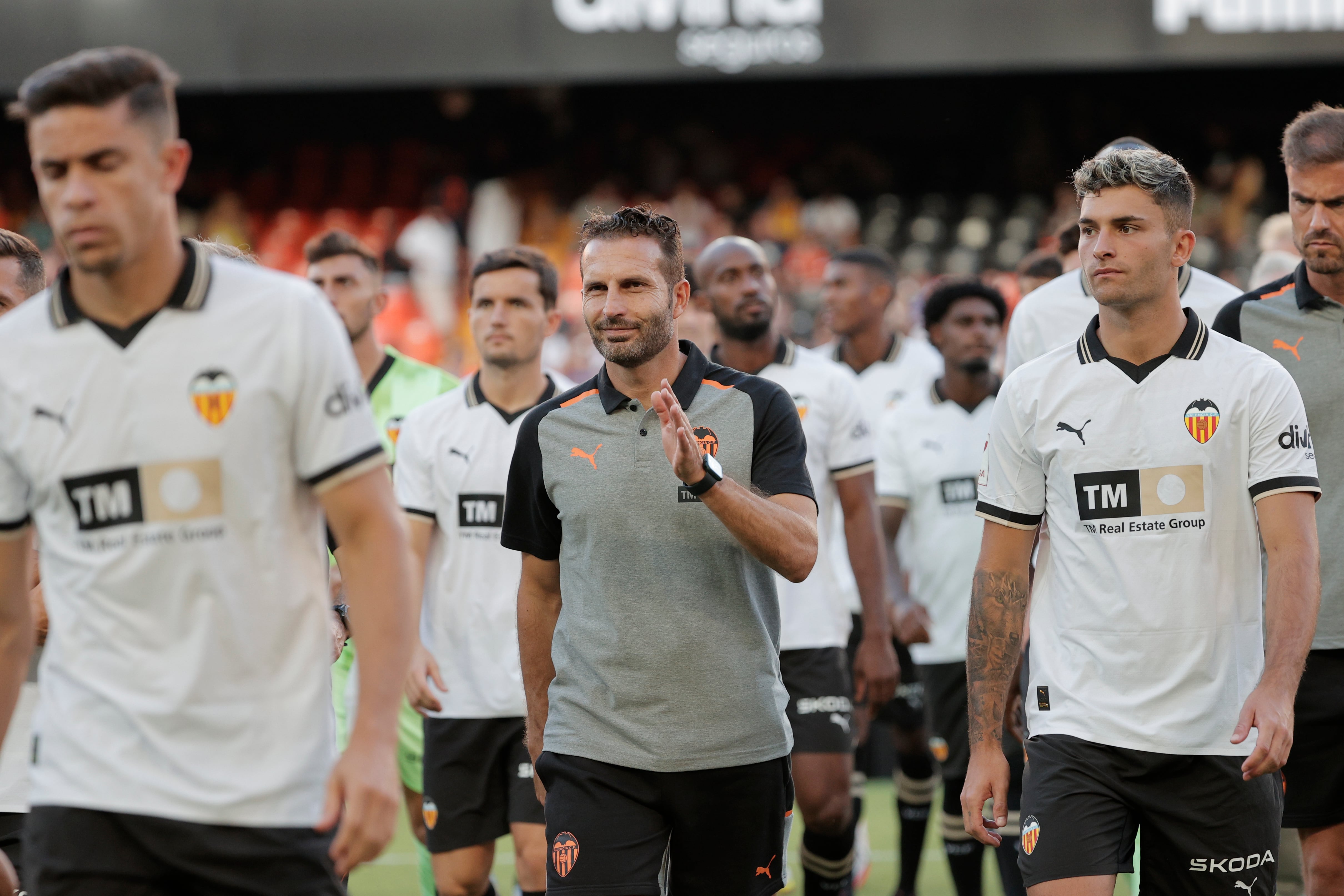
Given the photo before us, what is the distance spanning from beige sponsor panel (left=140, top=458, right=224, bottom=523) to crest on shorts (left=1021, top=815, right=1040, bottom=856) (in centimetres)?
228

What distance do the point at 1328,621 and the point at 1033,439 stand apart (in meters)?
1.18

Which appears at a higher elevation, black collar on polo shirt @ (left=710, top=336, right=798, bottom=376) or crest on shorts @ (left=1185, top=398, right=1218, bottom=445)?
black collar on polo shirt @ (left=710, top=336, right=798, bottom=376)

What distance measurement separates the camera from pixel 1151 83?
58.5 feet

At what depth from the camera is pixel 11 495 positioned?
120 inches

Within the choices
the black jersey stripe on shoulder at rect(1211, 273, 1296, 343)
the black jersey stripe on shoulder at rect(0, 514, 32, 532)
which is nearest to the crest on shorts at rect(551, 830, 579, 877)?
the black jersey stripe on shoulder at rect(0, 514, 32, 532)

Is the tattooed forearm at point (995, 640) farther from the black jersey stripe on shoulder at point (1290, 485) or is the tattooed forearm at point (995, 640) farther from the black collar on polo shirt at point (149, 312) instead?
the black collar on polo shirt at point (149, 312)

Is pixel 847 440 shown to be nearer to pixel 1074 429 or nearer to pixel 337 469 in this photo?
pixel 1074 429

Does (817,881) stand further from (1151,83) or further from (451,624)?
(1151,83)

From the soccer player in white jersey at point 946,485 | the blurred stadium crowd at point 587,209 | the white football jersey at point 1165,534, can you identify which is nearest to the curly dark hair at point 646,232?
the white football jersey at point 1165,534

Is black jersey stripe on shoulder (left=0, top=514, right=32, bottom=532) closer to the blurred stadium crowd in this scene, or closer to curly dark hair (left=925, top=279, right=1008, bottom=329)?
curly dark hair (left=925, top=279, right=1008, bottom=329)

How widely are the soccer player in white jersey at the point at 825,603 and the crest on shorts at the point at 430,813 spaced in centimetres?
142

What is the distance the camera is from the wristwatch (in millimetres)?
3709

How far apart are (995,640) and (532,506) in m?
1.35

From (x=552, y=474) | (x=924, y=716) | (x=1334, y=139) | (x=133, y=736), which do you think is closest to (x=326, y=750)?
(x=133, y=736)
